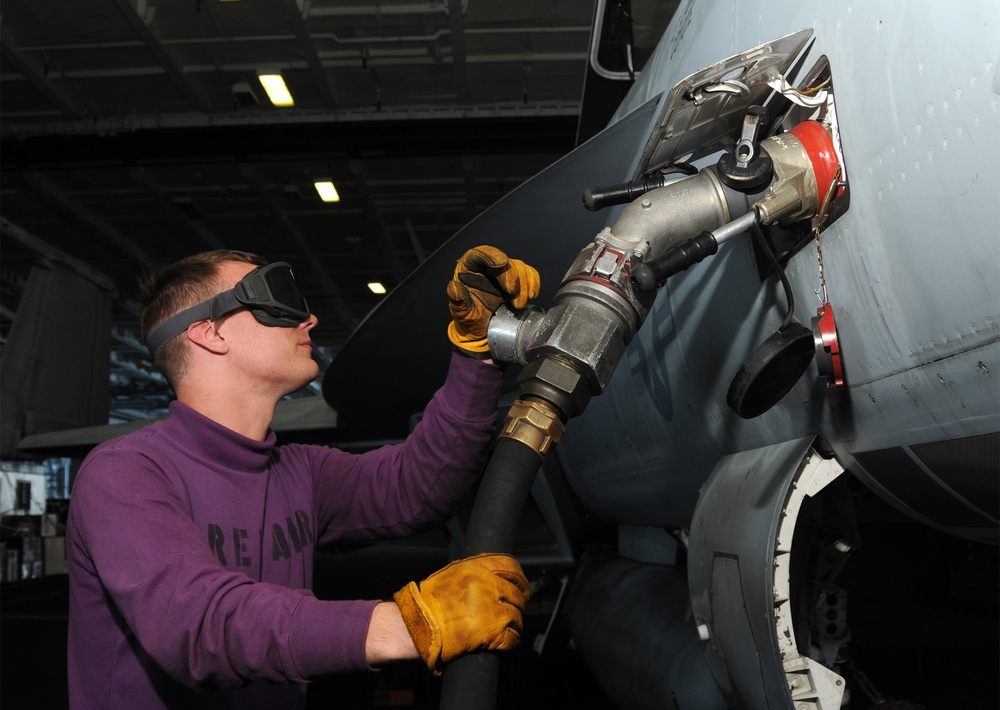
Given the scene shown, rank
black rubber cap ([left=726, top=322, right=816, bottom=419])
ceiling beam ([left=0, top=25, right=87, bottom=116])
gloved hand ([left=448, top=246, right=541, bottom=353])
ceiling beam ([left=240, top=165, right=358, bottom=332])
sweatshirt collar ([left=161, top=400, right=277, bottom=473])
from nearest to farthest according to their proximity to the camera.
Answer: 1. black rubber cap ([left=726, top=322, right=816, bottom=419])
2. gloved hand ([left=448, top=246, right=541, bottom=353])
3. sweatshirt collar ([left=161, top=400, right=277, bottom=473])
4. ceiling beam ([left=0, top=25, right=87, bottom=116])
5. ceiling beam ([left=240, top=165, right=358, bottom=332])

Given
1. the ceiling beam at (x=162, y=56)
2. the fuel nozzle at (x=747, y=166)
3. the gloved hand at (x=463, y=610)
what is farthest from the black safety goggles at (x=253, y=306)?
the ceiling beam at (x=162, y=56)

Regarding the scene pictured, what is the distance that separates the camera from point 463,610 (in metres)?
1.27

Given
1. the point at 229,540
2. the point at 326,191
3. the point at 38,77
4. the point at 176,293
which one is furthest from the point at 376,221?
the point at 229,540

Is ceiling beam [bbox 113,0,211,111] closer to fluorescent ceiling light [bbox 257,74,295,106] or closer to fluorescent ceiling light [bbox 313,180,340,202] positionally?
fluorescent ceiling light [bbox 257,74,295,106]

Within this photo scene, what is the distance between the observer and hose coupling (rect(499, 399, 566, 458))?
1.52 m

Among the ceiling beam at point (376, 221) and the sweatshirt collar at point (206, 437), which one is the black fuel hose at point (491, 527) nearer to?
the sweatshirt collar at point (206, 437)

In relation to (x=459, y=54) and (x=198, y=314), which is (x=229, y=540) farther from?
(x=459, y=54)

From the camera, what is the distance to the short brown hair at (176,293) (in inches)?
79.9

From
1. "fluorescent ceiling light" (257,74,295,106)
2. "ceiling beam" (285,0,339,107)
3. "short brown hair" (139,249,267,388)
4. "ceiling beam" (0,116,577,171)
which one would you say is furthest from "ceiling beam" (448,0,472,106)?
"short brown hair" (139,249,267,388)

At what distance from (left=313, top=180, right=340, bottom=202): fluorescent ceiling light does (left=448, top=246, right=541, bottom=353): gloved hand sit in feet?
36.8

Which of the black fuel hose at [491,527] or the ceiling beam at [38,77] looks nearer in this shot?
the black fuel hose at [491,527]

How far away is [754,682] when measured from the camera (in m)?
1.83

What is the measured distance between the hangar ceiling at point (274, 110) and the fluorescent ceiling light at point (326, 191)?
0.38ft

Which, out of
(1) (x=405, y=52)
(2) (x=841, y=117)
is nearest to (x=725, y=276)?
(2) (x=841, y=117)
